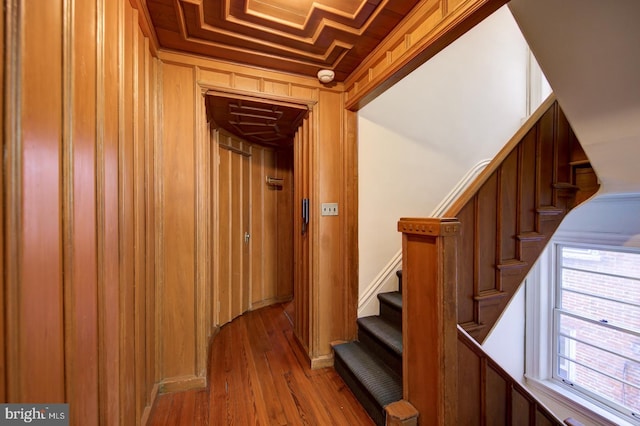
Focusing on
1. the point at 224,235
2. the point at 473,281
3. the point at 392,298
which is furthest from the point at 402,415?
the point at 224,235

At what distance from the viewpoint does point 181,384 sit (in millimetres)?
1866

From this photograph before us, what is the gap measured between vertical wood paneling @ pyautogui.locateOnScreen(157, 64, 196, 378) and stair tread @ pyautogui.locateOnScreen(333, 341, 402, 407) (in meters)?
1.20

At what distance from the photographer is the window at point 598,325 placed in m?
2.25

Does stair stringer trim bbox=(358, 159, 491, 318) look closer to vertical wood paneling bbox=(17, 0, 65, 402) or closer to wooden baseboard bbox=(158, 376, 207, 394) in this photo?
wooden baseboard bbox=(158, 376, 207, 394)

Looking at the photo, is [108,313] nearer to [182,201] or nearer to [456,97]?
[182,201]

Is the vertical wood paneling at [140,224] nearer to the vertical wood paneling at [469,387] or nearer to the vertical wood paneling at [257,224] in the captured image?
the vertical wood paneling at [469,387]

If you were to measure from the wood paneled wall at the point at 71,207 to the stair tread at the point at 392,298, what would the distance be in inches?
71.4

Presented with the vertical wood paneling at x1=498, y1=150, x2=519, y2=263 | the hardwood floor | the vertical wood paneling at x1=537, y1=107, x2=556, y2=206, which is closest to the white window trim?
the vertical wood paneling at x1=537, y1=107, x2=556, y2=206

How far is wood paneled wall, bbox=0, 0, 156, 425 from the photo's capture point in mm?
521

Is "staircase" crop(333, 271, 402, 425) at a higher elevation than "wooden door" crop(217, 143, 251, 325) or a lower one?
lower

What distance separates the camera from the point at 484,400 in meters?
1.30

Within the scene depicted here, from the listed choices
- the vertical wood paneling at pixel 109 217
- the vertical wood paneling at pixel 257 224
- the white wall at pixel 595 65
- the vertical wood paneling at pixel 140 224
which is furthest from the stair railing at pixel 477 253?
the vertical wood paneling at pixel 257 224

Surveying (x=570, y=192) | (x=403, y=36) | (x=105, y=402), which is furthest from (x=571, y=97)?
(x=105, y=402)

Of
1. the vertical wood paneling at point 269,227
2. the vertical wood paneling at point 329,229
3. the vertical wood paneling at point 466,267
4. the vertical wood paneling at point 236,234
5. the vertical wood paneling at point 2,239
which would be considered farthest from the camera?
the vertical wood paneling at point 269,227
